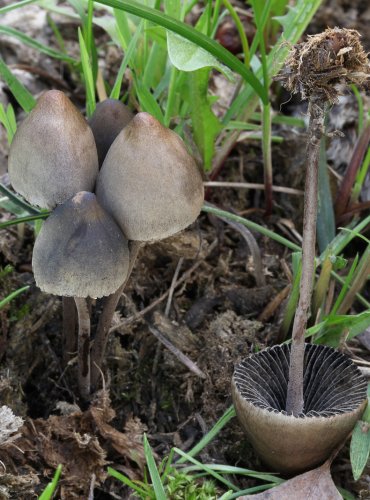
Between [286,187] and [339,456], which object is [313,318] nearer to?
[339,456]

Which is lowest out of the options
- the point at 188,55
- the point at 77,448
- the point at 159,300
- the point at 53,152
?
the point at 77,448

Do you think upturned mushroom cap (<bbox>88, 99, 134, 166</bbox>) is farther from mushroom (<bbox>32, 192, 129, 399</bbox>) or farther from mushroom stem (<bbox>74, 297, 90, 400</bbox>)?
mushroom stem (<bbox>74, 297, 90, 400</bbox>)

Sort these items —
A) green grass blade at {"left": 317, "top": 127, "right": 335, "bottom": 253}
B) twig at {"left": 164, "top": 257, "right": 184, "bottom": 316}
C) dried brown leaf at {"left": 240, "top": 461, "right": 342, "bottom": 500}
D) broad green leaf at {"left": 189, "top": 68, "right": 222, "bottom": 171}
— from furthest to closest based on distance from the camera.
Answer: green grass blade at {"left": 317, "top": 127, "right": 335, "bottom": 253}
twig at {"left": 164, "top": 257, "right": 184, "bottom": 316}
broad green leaf at {"left": 189, "top": 68, "right": 222, "bottom": 171}
dried brown leaf at {"left": 240, "top": 461, "right": 342, "bottom": 500}

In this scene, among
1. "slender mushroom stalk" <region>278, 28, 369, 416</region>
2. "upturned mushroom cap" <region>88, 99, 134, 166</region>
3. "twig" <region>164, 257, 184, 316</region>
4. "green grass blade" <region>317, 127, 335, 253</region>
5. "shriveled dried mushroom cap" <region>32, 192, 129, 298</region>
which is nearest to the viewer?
"slender mushroom stalk" <region>278, 28, 369, 416</region>

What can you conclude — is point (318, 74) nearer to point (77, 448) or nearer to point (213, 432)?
point (213, 432)

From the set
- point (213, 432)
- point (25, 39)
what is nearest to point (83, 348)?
point (213, 432)

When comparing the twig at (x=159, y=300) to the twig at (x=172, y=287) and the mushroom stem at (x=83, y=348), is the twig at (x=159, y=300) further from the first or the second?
the mushroom stem at (x=83, y=348)

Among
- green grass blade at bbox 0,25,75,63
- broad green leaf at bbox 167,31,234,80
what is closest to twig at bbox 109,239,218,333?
broad green leaf at bbox 167,31,234,80
